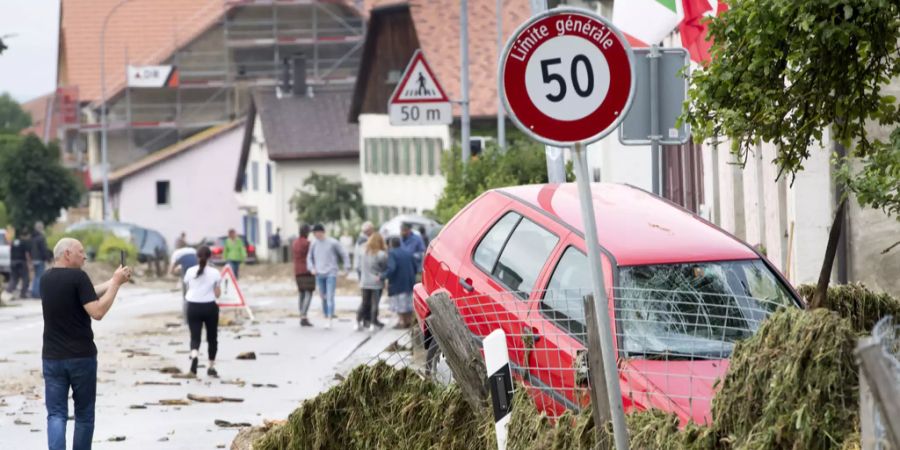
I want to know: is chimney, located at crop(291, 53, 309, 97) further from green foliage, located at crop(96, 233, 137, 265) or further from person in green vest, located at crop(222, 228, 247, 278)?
person in green vest, located at crop(222, 228, 247, 278)

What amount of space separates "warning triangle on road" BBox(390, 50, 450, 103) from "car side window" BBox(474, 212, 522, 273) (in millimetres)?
14746

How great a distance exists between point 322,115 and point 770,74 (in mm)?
75129

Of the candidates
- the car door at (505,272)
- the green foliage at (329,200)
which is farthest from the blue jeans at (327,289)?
the green foliage at (329,200)

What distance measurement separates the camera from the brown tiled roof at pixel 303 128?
3206 inches

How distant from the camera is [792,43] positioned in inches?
380

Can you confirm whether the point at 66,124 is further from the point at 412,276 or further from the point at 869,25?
the point at 869,25

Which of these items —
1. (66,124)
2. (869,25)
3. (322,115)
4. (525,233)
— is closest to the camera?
(869,25)

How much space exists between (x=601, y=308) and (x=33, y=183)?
6462 centimetres

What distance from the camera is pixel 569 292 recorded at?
10.4 m

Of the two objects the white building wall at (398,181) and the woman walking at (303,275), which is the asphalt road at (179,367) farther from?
the white building wall at (398,181)

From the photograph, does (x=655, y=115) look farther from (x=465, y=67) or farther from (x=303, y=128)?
(x=303, y=128)

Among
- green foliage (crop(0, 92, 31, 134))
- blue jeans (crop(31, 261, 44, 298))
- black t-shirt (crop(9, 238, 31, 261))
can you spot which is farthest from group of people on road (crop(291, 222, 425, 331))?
green foliage (crop(0, 92, 31, 134))

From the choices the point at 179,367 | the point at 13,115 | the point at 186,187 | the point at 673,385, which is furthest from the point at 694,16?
the point at 13,115

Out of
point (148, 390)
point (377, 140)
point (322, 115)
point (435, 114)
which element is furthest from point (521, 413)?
point (322, 115)
